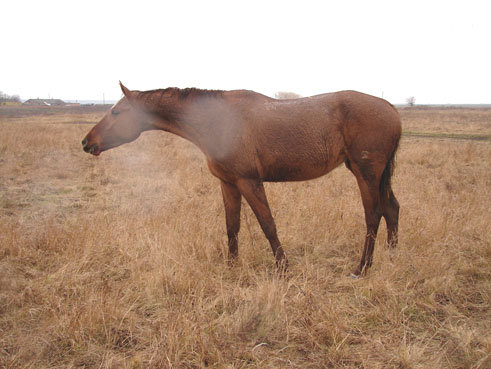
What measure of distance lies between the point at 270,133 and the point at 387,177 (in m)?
1.66

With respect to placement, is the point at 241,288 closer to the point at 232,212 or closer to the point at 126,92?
the point at 232,212

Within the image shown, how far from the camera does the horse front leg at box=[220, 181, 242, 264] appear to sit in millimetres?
4234

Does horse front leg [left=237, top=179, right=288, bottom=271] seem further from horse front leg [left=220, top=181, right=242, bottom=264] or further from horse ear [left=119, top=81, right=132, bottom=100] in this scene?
horse ear [left=119, top=81, right=132, bottom=100]

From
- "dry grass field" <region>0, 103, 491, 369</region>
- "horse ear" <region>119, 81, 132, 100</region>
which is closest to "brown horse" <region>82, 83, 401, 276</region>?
"horse ear" <region>119, 81, 132, 100</region>

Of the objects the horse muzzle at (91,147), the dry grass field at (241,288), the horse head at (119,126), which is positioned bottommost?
the dry grass field at (241,288)

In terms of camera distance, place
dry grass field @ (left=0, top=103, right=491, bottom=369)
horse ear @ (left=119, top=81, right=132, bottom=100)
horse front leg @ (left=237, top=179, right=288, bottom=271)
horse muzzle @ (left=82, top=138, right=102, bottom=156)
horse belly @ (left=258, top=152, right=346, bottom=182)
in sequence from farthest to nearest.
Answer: horse muzzle @ (left=82, top=138, right=102, bottom=156), horse ear @ (left=119, top=81, right=132, bottom=100), horse belly @ (left=258, top=152, right=346, bottom=182), horse front leg @ (left=237, top=179, right=288, bottom=271), dry grass field @ (left=0, top=103, right=491, bottom=369)

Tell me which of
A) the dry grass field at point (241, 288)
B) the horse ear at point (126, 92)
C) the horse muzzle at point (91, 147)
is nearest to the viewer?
the dry grass field at point (241, 288)

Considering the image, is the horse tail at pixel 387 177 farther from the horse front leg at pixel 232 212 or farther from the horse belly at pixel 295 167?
the horse front leg at pixel 232 212

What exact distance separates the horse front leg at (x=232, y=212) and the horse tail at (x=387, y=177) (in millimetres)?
1871

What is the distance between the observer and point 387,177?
13.8 feet

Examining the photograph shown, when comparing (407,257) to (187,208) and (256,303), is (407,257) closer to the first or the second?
(256,303)

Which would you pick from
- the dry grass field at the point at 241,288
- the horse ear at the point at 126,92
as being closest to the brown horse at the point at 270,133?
the horse ear at the point at 126,92

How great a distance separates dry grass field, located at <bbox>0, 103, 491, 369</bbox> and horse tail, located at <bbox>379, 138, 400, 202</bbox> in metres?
0.70

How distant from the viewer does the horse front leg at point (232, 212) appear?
13.9 feet
